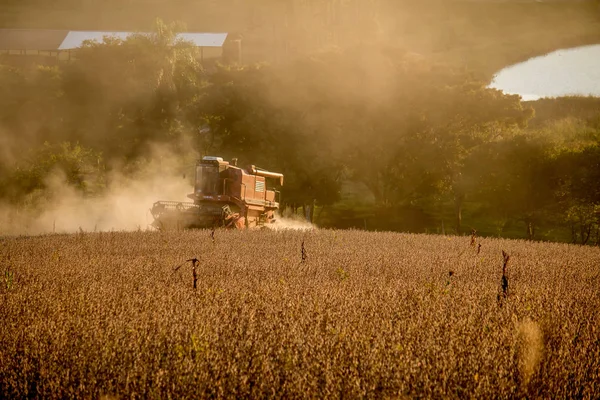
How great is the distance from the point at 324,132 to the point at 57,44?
47137mm

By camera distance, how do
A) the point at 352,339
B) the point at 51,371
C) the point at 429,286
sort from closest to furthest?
the point at 51,371 → the point at 352,339 → the point at 429,286

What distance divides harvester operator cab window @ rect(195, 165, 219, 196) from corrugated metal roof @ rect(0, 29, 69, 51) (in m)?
52.2

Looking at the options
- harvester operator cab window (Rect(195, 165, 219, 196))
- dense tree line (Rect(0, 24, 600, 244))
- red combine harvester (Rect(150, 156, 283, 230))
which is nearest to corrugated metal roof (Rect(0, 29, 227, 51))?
dense tree line (Rect(0, 24, 600, 244))

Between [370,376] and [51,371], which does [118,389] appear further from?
[370,376]

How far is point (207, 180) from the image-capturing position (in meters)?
19.5

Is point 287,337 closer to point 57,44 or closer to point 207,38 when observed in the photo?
point 207,38

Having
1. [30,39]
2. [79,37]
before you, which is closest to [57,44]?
[79,37]

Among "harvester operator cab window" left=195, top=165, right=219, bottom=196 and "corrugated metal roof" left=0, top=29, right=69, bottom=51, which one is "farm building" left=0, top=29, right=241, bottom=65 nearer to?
"corrugated metal roof" left=0, top=29, right=69, bottom=51

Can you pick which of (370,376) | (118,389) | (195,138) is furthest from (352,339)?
(195,138)

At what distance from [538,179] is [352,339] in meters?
28.2

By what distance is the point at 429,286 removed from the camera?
6.48m

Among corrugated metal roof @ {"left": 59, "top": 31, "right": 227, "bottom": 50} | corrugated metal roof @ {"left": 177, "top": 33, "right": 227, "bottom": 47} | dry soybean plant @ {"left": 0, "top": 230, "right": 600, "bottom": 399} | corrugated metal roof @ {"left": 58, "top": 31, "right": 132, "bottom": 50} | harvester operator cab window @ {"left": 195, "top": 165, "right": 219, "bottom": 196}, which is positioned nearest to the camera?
dry soybean plant @ {"left": 0, "top": 230, "right": 600, "bottom": 399}

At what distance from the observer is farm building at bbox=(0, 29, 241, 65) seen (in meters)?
60.8

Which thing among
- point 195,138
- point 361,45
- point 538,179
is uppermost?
point 361,45
